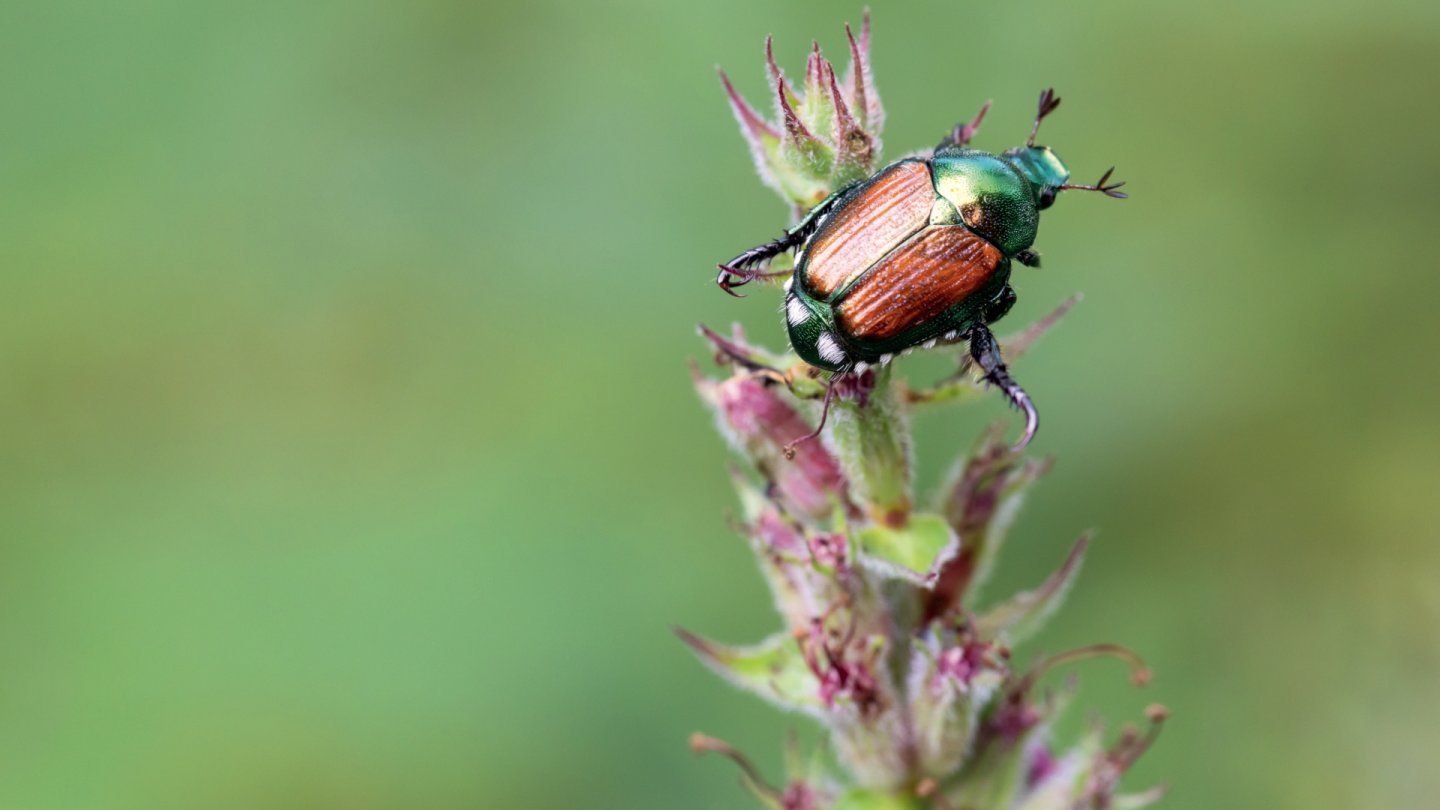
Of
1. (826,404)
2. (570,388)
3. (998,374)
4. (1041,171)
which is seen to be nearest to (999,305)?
(998,374)

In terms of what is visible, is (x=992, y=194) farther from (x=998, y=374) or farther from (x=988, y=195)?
(x=998, y=374)

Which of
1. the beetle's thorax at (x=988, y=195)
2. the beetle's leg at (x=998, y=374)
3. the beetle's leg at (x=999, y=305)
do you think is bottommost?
the beetle's leg at (x=998, y=374)

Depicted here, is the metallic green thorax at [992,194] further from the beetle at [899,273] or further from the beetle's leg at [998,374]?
the beetle's leg at [998,374]

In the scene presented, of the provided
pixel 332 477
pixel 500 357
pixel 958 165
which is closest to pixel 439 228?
pixel 500 357

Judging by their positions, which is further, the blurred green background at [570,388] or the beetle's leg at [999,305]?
the blurred green background at [570,388]

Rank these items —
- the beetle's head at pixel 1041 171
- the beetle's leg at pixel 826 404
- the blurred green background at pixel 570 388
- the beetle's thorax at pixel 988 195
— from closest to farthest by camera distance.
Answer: the beetle's leg at pixel 826 404
the beetle's thorax at pixel 988 195
the beetle's head at pixel 1041 171
the blurred green background at pixel 570 388

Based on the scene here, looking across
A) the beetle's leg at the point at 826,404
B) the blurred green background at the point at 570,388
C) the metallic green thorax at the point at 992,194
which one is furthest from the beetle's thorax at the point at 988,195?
the blurred green background at the point at 570,388

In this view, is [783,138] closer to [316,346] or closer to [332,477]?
[332,477]
